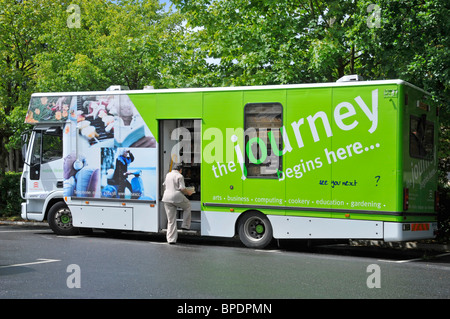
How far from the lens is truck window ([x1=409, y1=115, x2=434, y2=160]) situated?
35.0ft

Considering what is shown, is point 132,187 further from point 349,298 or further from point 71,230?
point 349,298

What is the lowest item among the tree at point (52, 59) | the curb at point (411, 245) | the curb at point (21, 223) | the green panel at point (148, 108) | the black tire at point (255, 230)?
the curb at point (21, 223)

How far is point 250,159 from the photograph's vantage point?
11531 millimetres

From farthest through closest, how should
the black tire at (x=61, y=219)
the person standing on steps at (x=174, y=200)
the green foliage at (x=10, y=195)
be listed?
the green foliage at (x=10, y=195)
the black tire at (x=61, y=219)
the person standing on steps at (x=174, y=200)

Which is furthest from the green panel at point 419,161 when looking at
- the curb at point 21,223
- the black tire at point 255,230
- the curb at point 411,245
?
the curb at point 21,223

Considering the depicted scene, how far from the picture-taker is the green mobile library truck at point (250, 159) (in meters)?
10.4

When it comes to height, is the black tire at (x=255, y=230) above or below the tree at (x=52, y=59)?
below

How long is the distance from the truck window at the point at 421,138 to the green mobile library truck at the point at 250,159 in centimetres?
2

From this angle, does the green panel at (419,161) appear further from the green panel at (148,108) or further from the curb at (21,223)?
the curb at (21,223)

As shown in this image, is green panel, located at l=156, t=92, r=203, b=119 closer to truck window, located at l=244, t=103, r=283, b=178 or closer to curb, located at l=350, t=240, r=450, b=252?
truck window, located at l=244, t=103, r=283, b=178

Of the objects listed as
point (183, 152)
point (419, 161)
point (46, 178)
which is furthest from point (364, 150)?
point (46, 178)

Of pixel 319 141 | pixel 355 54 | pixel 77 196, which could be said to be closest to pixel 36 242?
pixel 77 196

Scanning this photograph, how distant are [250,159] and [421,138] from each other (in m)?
3.26
